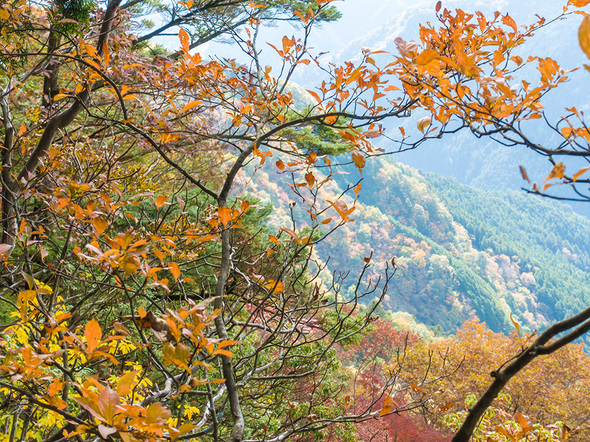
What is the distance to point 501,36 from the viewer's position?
120 centimetres

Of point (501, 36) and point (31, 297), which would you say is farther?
point (501, 36)

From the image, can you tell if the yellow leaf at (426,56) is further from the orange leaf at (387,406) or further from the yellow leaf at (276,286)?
the orange leaf at (387,406)

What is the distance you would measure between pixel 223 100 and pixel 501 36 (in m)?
1.02

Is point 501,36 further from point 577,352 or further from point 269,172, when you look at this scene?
point 269,172

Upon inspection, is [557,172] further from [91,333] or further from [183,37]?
[183,37]

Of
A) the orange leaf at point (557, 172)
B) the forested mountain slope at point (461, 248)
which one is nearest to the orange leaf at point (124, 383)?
the orange leaf at point (557, 172)

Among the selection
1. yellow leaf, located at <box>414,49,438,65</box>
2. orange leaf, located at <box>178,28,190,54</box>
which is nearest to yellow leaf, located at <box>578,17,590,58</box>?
yellow leaf, located at <box>414,49,438,65</box>

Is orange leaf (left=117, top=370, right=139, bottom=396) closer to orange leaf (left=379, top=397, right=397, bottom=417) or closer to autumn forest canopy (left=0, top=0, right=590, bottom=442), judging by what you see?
autumn forest canopy (left=0, top=0, right=590, bottom=442)

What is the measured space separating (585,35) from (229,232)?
1172mm

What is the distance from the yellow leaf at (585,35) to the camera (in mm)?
445

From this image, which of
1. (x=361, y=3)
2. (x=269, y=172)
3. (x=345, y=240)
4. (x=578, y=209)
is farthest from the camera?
(x=361, y=3)

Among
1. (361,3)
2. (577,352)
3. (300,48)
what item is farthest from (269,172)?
(361,3)

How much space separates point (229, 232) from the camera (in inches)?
56.2

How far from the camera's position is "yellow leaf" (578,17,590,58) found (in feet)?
1.46
